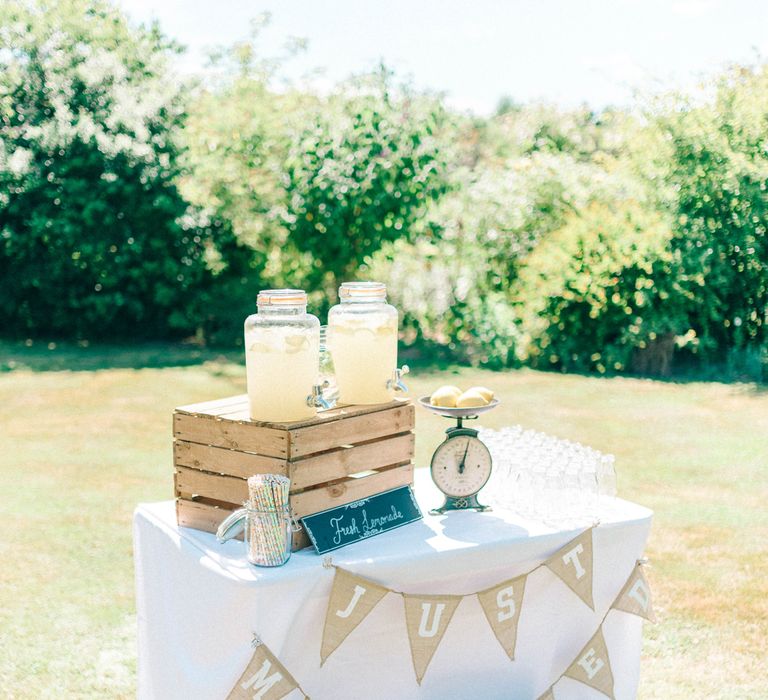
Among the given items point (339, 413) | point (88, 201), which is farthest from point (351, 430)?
point (88, 201)

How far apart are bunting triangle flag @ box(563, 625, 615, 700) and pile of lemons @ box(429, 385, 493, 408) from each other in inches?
33.0

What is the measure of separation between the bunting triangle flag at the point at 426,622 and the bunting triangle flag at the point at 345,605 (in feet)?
0.44

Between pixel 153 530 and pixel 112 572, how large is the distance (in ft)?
7.47

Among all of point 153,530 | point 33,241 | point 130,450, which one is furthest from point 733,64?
point 153,530

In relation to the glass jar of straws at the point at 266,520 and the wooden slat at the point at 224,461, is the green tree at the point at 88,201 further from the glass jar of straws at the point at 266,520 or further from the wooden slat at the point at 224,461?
the glass jar of straws at the point at 266,520

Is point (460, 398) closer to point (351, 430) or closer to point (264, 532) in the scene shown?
point (351, 430)

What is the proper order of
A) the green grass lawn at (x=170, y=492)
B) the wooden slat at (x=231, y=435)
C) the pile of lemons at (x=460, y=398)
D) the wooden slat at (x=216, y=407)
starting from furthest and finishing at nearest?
the green grass lawn at (x=170, y=492) → the pile of lemons at (x=460, y=398) → the wooden slat at (x=216, y=407) → the wooden slat at (x=231, y=435)

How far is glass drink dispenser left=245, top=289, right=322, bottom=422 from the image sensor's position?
93.4 inches

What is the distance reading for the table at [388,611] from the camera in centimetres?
227

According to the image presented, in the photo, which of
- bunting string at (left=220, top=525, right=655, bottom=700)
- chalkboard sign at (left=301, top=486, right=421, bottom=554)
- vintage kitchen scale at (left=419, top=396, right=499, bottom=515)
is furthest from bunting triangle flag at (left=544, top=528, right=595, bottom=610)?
chalkboard sign at (left=301, top=486, right=421, bottom=554)

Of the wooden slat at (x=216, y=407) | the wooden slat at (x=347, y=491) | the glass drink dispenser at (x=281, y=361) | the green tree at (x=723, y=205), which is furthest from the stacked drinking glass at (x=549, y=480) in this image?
the green tree at (x=723, y=205)

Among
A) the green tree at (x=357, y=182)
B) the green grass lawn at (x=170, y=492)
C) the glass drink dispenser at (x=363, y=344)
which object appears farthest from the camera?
the green tree at (x=357, y=182)

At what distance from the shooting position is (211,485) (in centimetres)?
246

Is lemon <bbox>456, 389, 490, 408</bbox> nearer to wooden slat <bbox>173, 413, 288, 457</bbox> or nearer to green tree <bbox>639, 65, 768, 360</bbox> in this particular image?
wooden slat <bbox>173, 413, 288, 457</bbox>
